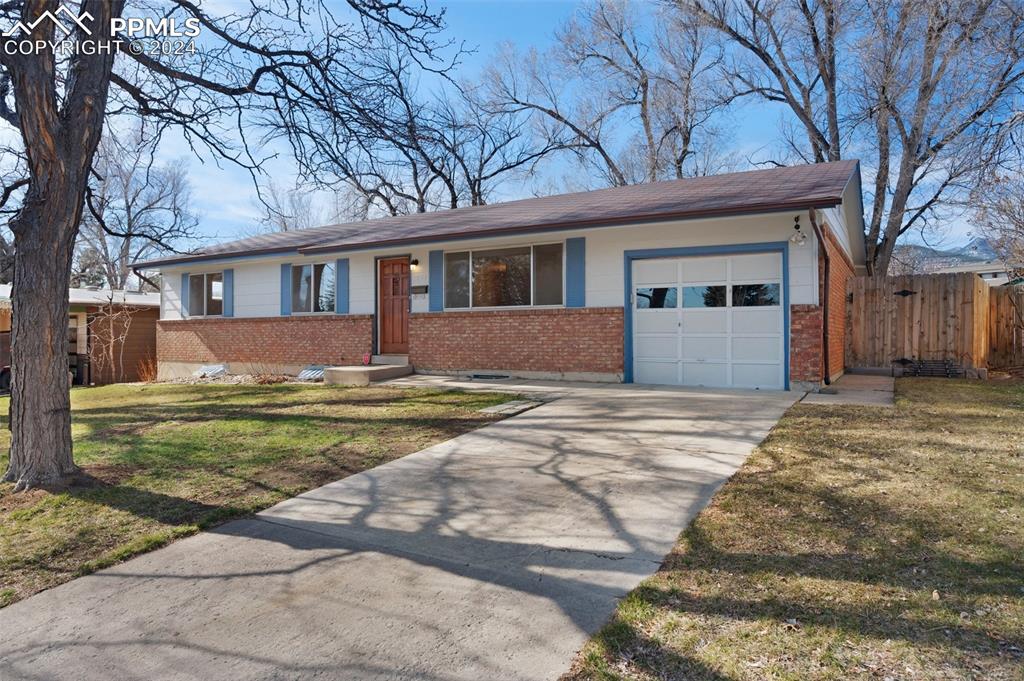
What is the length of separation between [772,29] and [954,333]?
14.5 m

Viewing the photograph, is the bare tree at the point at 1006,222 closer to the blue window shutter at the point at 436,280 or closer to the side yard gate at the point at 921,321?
the side yard gate at the point at 921,321

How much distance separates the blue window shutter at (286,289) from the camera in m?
15.3

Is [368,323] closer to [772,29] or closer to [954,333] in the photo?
[954,333]

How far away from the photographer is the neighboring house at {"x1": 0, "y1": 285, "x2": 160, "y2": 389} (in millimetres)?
19109

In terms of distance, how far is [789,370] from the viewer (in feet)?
32.0

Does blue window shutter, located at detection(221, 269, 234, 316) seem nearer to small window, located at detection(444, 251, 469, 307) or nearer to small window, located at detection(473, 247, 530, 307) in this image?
small window, located at detection(444, 251, 469, 307)

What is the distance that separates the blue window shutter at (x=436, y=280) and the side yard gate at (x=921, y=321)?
29.6 feet

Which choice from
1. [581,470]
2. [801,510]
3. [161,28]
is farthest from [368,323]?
[801,510]

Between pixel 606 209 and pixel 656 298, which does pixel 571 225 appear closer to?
pixel 606 209

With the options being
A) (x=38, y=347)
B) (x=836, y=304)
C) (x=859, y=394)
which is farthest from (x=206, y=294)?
(x=859, y=394)

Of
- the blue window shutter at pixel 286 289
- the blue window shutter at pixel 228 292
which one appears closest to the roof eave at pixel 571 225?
the blue window shutter at pixel 286 289

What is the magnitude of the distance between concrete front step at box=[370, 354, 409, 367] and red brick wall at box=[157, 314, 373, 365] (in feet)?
0.92

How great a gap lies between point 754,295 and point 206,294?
14.3m

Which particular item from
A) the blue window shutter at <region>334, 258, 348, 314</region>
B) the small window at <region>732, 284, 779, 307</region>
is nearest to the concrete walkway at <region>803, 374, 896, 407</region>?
the small window at <region>732, 284, 779, 307</region>
